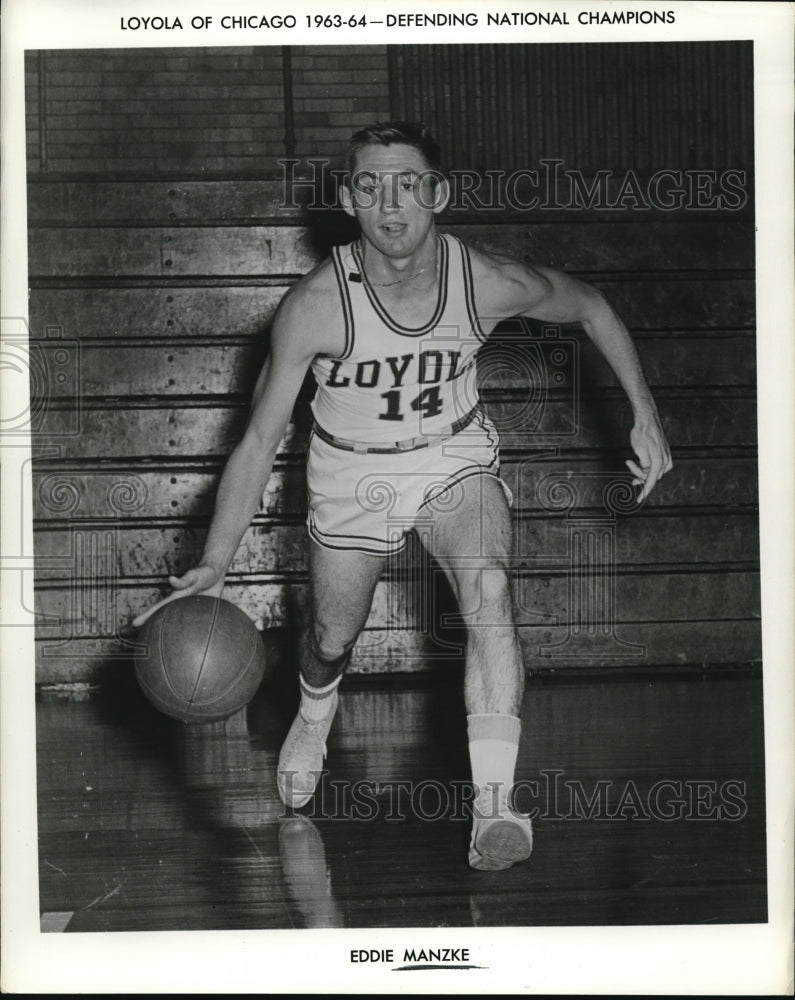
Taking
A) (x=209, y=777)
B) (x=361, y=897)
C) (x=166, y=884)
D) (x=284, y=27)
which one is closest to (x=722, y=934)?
(x=361, y=897)

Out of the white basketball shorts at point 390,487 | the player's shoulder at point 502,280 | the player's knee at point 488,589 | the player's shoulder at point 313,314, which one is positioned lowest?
the player's knee at point 488,589

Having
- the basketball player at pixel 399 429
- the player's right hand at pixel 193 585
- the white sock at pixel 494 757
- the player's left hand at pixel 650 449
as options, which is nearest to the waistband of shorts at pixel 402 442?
the basketball player at pixel 399 429

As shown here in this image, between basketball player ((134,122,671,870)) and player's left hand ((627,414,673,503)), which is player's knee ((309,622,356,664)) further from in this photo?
player's left hand ((627,414,673,503))

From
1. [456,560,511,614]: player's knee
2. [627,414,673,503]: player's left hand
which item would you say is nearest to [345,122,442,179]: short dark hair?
[627,414,673,503]: player's left hand

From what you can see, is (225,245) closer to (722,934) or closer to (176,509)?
(176,509)

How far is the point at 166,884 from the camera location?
320 cm

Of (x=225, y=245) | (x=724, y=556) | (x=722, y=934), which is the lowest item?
(x=722, y=934)

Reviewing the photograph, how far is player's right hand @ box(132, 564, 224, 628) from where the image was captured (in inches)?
126

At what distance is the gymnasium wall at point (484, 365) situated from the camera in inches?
180

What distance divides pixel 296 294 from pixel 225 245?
1691 millimetres

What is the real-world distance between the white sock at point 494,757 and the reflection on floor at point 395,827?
0.73ft

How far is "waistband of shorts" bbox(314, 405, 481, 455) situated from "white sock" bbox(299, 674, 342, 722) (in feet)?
2.43

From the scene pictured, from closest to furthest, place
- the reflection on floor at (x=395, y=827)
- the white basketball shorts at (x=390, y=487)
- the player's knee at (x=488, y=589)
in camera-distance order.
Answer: the reflection on floor at (x=395, y=827) < the player's knee at (x=488, y=589) < the white basketball shorts at (x=390, y=487)

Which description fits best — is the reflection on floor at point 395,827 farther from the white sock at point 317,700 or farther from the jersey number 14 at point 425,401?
the jersey number 14 at point 425,401
